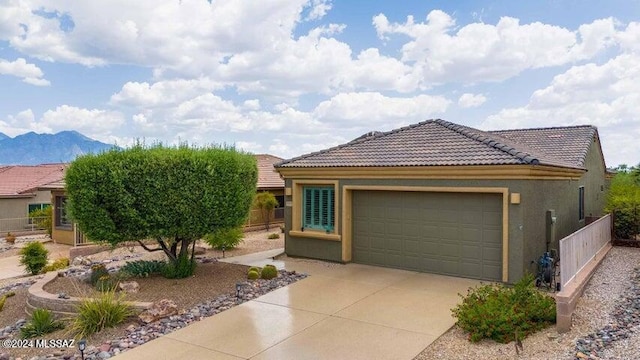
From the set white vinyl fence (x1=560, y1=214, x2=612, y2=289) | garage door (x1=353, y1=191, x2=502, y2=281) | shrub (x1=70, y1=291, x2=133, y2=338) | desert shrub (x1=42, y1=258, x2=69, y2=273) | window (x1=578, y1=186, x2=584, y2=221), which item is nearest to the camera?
shrub (x1=70, y1=291, x2=133, y2=338)

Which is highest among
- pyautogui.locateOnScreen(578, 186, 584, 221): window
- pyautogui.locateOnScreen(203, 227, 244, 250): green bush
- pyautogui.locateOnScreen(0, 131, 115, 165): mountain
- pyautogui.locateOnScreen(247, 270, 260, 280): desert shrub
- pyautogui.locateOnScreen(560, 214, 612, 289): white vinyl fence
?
pyautogui.locateOnScreen(0, 131, 115, 165): mountain

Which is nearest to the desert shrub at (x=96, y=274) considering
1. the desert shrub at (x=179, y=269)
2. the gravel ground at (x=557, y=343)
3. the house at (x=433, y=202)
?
the desert shrub at (x=179, y=269)

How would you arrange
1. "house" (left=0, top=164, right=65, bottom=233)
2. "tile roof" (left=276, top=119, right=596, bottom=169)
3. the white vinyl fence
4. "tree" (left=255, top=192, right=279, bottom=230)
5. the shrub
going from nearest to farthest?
1. the shrub
2. the white vinyl fence
3. "tile roof" (left=276, top=119, right=596, bottom=169)
4. "tree" (left=255, top=192, right=279, bottom=230)
5. "house" (left=0, top=164, right=65, bottom=233)

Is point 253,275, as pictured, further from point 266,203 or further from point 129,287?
point 266,203

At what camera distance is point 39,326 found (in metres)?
7.52

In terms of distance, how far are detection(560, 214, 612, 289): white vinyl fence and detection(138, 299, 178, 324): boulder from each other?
22.9 feet

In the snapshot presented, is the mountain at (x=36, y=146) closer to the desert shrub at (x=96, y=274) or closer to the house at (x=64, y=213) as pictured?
the house at (x=64, y=213)

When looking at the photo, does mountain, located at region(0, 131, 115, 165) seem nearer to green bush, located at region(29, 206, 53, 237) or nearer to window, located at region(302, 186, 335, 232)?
green bush, located at region(29, 206, 53, 237)

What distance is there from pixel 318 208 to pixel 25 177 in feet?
98.1

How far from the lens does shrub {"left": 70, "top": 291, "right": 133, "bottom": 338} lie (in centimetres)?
734

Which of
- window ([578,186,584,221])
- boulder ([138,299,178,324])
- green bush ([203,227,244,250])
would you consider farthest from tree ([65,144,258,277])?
window ([578,186,584,221])

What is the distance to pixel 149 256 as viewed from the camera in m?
15.2

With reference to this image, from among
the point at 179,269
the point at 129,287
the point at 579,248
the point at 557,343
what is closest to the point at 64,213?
the point at 179,269

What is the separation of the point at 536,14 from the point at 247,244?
13253 mm
